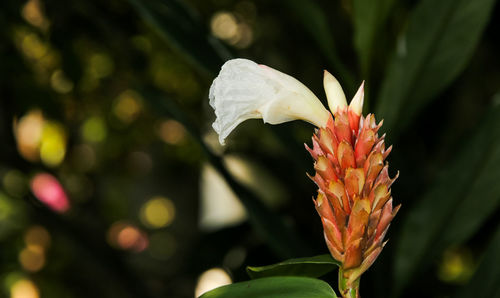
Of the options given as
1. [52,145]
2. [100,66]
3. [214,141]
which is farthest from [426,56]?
[52,145]

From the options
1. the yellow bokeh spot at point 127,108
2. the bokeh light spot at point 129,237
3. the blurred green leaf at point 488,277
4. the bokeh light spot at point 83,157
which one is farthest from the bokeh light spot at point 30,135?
the blurred green leaf at point 488,277

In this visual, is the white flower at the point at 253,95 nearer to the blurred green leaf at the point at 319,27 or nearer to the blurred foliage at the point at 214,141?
the blurred foliage at the point at 214,141

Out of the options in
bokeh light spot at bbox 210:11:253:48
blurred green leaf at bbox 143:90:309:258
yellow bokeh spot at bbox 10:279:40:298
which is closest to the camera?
blurred green leaf at bbox 143:90:309:258

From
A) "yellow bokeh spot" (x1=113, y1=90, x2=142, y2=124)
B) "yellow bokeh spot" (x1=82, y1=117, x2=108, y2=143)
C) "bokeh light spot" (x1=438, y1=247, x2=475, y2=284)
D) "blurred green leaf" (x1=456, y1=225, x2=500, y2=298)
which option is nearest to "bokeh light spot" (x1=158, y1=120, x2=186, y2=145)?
"yellow bokeh spot" (x1=113, y1=90, x2=142, y2=124)

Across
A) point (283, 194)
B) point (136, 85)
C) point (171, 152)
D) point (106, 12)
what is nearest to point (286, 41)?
point (283, 194)

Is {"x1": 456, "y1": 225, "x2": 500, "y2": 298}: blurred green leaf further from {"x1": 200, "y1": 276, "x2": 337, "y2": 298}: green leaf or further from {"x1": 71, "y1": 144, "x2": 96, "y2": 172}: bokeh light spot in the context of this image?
{"x1": 71, "y1": 144, "x2": 96, "y2": 172}: bokeh light spot
